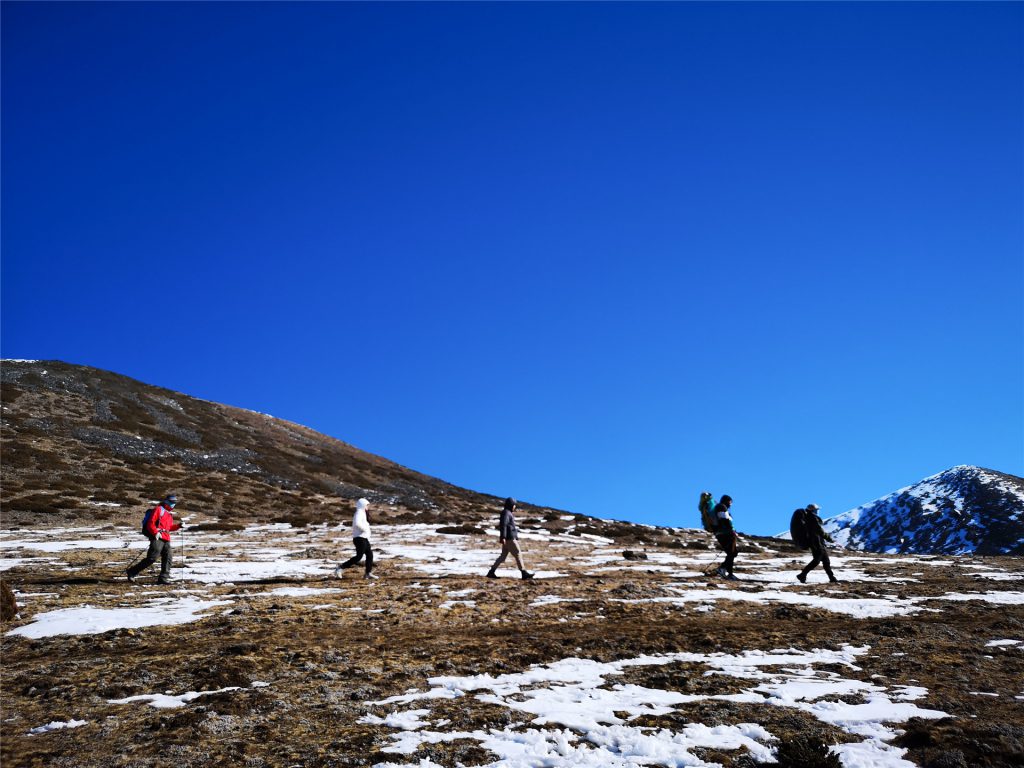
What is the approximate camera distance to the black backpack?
17.4 metres

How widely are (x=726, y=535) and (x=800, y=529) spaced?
1949 millimetres

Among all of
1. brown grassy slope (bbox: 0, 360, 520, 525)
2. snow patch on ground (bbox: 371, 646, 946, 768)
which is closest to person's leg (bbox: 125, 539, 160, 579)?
snow patch on ground (bbox: 371, 646, 946, 768)

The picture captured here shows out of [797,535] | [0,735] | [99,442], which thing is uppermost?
[99,442]

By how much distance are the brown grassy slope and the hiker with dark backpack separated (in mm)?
35496

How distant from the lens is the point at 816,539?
17.4 metres

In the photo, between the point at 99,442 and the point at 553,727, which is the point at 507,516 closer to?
the point at 553,727

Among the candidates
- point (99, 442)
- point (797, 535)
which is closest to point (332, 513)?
point (99, 442)

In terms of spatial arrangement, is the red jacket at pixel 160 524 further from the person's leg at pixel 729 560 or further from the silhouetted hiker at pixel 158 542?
the person's leg at pixel 729 560

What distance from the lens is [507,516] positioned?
56.4 feet

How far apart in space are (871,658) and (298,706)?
7004 mm

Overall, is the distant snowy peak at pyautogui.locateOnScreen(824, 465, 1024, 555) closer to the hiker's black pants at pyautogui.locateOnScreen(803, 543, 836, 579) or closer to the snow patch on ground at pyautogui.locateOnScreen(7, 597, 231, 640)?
the hiker's black pants at pyautogui.locateOnScreen(803, 543, 836, 579)

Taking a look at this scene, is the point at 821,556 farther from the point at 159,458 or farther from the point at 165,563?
the point at 159,458

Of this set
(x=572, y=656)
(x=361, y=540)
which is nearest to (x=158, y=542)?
(x=361, y=540)

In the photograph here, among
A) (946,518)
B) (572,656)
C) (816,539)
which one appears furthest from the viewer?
(946,518)
